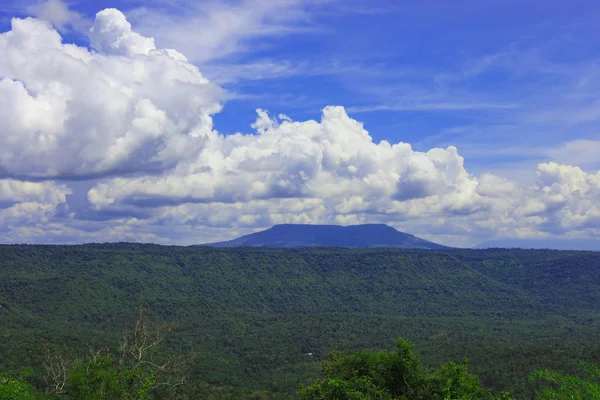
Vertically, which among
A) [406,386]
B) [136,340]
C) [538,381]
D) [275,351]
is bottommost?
[275,351]

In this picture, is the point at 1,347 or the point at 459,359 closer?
the point at 1,347

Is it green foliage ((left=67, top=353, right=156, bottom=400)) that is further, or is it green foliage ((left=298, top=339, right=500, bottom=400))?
green foliage ((left=67, top=353, right=156, bottom=400))

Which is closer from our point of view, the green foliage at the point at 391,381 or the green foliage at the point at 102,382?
the green foliage at the point at 391,381

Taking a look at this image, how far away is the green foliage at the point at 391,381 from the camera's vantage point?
37.2 meters

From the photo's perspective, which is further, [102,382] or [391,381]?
[391,381]

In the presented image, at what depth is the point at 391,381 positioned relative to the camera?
1626 inches

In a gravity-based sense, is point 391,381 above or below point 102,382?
below

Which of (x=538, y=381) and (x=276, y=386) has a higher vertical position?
(x=538, y=381)

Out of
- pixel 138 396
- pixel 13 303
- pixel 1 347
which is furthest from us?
pixel 13 303

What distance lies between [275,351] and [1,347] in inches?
3368

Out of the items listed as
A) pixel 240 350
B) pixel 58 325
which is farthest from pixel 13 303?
pixel 240 350

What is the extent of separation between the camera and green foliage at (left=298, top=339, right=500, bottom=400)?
37.2 m

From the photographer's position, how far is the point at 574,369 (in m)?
89.4

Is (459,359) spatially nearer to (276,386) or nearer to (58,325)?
(276,386)
